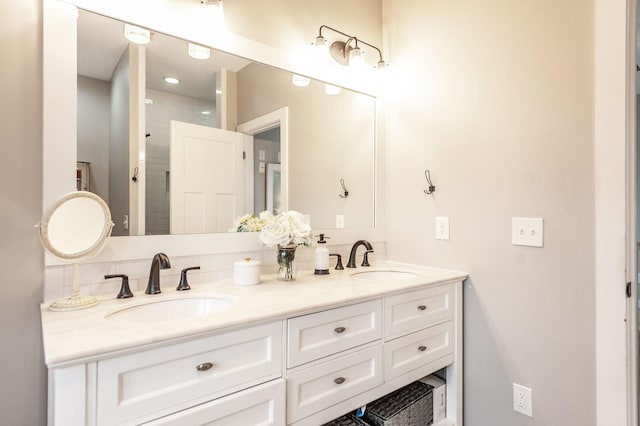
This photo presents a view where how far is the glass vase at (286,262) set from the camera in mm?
1477

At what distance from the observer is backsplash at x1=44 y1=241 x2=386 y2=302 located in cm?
113

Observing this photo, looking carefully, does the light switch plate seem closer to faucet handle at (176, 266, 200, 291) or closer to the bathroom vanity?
the bathroom vanity

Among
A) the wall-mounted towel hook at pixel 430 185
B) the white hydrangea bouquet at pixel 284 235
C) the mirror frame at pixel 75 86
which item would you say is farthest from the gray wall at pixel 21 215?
the wall-mounted towel hook at pixel 430 185

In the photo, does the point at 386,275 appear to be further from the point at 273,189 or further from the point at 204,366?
the point at 204,366

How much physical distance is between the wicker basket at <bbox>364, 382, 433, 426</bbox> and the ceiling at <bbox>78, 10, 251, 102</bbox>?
149cm

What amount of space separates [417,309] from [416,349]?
16 cm

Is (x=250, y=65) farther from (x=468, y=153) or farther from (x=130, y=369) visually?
(x=130, y=369)

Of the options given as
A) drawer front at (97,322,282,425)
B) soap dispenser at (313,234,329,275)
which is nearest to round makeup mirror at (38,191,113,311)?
drawer front at (97,322,282,425)

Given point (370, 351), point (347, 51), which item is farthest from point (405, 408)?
point (347, 51)

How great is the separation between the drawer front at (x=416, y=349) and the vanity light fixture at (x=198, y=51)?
4.58ft

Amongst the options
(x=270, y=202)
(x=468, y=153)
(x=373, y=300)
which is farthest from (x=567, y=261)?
(x=270, y=202)

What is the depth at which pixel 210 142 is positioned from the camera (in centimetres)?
151

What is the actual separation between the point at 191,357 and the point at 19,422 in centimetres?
67

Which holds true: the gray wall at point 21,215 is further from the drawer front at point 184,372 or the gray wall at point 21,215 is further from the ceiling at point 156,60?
the drawer front at point 184,372
